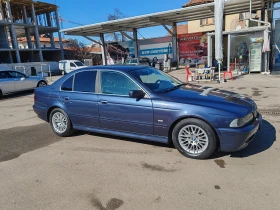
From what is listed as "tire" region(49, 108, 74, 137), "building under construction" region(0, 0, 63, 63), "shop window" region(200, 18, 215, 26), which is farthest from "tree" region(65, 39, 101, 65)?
"tire" region(49, 108, 74, 137)

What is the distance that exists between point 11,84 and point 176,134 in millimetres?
10766

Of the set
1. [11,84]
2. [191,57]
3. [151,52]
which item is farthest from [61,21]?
[11,84]

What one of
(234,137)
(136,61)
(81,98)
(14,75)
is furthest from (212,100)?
(136,61)

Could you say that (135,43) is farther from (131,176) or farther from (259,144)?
(131,176)

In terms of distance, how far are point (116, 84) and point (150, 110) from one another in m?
0.93

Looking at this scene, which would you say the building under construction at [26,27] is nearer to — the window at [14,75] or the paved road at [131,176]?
the window at [14,75]

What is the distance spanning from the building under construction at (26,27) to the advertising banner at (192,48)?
71.3ft

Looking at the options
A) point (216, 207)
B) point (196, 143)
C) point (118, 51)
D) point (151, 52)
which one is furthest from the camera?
point (118, 51)

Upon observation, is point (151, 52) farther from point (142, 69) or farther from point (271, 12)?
point (142, 69)

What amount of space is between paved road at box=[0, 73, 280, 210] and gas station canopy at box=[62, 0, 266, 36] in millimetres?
15144

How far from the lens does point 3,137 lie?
5.29 metres

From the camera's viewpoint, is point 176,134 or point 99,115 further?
point 99,115

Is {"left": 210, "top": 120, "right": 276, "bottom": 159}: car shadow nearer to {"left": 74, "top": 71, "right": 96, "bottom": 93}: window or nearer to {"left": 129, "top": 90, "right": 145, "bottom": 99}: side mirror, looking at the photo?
{"left": 129, "top": 90, "right": 145, "bottom": 99}: side mirror

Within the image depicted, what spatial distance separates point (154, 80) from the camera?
443 cm
